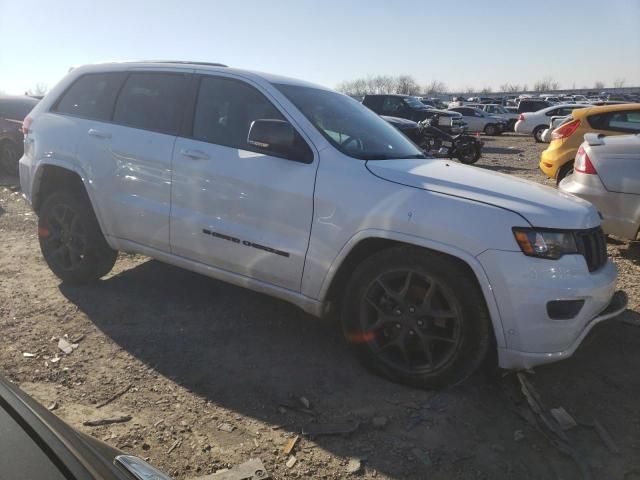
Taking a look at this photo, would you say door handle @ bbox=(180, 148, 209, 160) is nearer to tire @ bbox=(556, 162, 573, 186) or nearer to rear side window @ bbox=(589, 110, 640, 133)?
tire @ bbox=(556, 162, 573, 186)

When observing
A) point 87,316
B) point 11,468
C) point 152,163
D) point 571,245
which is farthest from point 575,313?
point 87,316

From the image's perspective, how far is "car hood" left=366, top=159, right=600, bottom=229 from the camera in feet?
9.23

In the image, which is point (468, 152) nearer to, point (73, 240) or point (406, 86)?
point (73, 240)

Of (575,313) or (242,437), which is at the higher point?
(575,313)

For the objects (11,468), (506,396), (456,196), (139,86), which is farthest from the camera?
(139,86)

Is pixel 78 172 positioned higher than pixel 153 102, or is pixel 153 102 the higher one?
pixel 153 102

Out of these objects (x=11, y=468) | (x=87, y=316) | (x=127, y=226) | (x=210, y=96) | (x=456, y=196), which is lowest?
(x=87, y=316)

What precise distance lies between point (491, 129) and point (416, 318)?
88.4ft

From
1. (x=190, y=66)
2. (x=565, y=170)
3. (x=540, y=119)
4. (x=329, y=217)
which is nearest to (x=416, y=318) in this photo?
(x=329, y=217)

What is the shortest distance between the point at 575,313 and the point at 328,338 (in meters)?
1.66

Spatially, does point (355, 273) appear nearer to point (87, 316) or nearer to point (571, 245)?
point (571, 245)

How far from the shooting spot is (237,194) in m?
3.42

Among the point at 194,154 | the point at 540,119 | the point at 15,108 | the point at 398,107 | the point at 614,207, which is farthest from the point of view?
the point at 540,119

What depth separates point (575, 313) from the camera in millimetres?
2779
